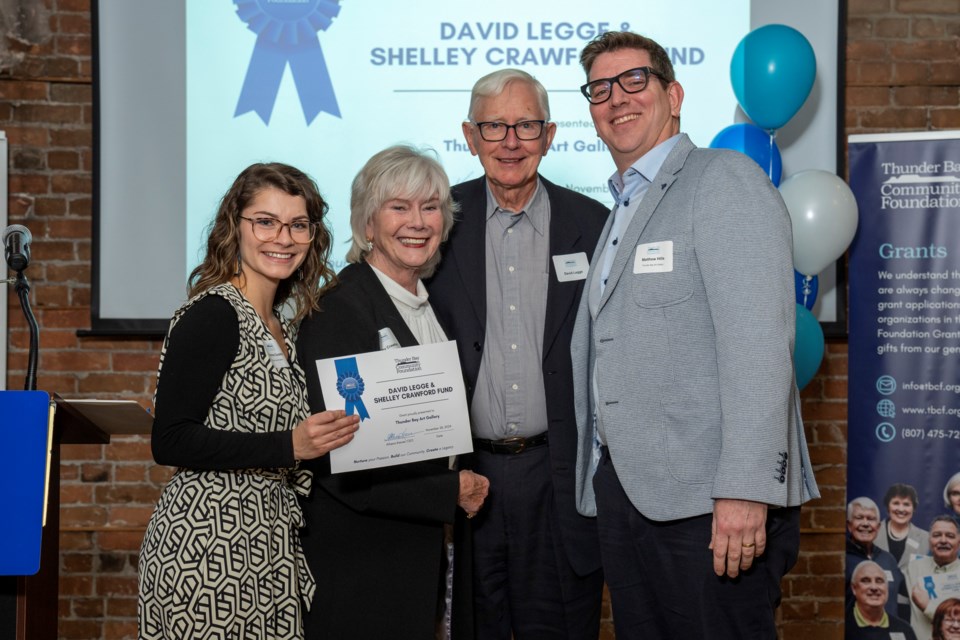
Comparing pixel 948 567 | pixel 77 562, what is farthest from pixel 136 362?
pixel 948 567

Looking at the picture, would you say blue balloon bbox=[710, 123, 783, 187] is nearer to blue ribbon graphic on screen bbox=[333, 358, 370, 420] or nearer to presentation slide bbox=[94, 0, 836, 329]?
presentation slide bbox=[94, 0, 836, 329]

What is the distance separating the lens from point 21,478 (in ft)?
7.20

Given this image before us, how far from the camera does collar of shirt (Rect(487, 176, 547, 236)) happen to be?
2898 mm

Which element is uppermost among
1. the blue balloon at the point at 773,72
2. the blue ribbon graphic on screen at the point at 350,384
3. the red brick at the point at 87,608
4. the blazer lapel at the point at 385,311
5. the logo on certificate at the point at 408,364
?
the blue balloon at the point at 773,72

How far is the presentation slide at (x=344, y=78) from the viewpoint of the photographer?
13.9 feet

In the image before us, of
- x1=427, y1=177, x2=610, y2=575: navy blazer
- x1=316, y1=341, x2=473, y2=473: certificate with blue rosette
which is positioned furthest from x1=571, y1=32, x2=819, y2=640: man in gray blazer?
x1=316, y1=341, x2=473, y2=473: certificate with blue rosette

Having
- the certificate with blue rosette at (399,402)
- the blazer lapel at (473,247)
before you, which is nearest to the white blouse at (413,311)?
the blazer lapel at (473,247)

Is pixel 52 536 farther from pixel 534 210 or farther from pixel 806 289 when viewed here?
pixel 806 289

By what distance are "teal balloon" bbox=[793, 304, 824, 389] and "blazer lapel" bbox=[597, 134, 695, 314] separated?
173cm

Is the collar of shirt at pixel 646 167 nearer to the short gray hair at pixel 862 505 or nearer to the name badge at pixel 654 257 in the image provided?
the name badge at pixel 654 257

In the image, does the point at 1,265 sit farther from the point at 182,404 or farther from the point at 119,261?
the point at 182,404

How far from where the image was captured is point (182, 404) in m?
2.06

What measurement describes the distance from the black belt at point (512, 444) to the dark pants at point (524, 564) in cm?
2

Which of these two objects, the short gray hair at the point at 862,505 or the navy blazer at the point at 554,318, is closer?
the navy blazer at the point at 554,318
